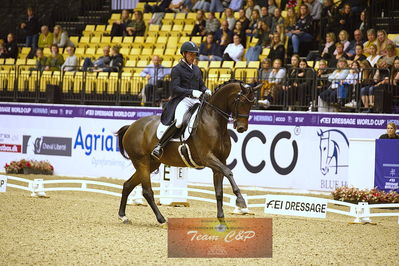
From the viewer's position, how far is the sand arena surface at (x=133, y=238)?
28.4 ft

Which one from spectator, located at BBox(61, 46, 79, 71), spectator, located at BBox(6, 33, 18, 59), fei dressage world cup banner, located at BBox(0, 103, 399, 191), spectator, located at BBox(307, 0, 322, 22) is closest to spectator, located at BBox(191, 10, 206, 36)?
spectator, located at BBox(307, 0, 322, 22)

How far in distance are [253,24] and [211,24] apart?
137 centimetres

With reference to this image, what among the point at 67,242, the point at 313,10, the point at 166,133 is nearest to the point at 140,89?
the point at 313,10

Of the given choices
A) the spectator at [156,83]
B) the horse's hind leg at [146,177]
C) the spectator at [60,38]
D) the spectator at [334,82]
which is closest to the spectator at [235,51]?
the spectator at [156,83]

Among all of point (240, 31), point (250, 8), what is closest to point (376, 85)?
point (240, 31)

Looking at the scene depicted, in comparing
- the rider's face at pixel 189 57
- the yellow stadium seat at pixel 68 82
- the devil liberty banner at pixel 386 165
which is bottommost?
the devil liberty banner at pixel 386 165

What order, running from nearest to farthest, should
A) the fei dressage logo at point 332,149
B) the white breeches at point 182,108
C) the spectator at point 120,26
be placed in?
1. the white breeches at point 182,108
2. the fei dressage logo at point 332,149
3. the spectator at point 120,26

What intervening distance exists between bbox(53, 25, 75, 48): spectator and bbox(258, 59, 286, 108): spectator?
9.43 m

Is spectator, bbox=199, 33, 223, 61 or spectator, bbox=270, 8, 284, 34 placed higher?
spectator, bbox=270, 8, 284, 34

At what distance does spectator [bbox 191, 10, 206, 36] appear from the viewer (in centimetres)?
2373

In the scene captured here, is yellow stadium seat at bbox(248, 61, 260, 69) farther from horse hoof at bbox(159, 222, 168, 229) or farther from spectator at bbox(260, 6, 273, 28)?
horse hoof at bbox(159, 222, 168, 229)

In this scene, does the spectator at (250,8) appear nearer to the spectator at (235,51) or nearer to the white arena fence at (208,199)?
the spectator at (235,51)

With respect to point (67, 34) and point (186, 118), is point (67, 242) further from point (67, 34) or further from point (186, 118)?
point (67, 34)

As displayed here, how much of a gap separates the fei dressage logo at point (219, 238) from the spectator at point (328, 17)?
41.9 ft
